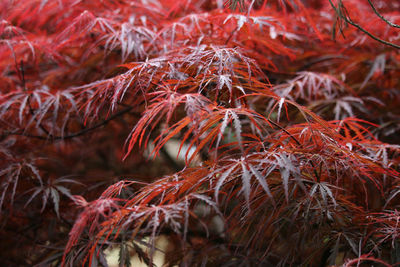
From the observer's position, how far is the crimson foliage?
2.68ft

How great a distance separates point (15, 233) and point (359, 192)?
1.20m

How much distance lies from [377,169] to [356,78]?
2.82 ft

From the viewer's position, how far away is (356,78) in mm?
1629

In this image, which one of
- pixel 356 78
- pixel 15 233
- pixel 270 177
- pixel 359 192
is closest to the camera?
pixel 270 177

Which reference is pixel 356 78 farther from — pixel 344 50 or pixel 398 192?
pixel 398 192

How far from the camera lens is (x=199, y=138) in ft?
4.67

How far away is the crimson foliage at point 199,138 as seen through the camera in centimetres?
82

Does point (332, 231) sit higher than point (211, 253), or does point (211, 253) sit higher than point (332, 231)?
point (332, 231)

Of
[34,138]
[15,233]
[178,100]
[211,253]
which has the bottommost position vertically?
[15,233]

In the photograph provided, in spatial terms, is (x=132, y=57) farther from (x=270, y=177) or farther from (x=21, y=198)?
(x=270, y=177)

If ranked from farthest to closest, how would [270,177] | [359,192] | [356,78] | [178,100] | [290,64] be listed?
[290,64]
[356,78]
[359,192]
[270,177]
[178,100]

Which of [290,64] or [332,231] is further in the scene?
[290,64]

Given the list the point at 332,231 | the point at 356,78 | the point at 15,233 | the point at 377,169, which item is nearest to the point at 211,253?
the point at 332,231

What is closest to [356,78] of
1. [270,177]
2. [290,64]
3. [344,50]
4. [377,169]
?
[344,50]
